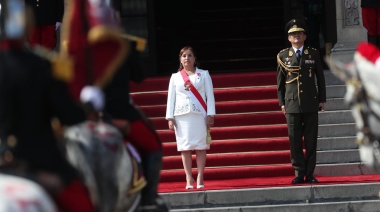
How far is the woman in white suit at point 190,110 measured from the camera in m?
17.9

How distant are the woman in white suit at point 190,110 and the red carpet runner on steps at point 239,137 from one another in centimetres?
45

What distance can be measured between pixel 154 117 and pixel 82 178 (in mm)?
10626

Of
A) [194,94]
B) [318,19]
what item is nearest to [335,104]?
[318,19]

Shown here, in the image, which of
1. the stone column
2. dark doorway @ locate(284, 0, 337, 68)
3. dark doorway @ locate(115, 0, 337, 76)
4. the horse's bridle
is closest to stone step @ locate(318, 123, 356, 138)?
dark doorway @ locate(284, 0, 337, 68)

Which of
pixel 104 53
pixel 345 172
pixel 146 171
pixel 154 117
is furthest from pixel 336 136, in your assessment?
pixel 104 53

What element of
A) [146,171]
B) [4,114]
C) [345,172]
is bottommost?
[345,172]

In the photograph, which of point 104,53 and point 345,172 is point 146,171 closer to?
point 104,53

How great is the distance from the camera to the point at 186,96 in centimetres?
1797

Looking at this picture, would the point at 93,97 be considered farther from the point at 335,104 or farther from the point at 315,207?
the point at 335,104

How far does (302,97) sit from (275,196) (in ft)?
4.76

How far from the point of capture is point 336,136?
64.7 feet

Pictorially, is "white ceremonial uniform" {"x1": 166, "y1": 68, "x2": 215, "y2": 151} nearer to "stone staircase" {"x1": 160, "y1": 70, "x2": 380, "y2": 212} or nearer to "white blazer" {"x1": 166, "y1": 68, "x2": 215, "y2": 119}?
"white blazer" {"x1": 166, "y1": 68, "x2": 215, "y2": 119}

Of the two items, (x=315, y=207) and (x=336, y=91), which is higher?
(x=336, y=91)

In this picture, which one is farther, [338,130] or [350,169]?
[338,130]
